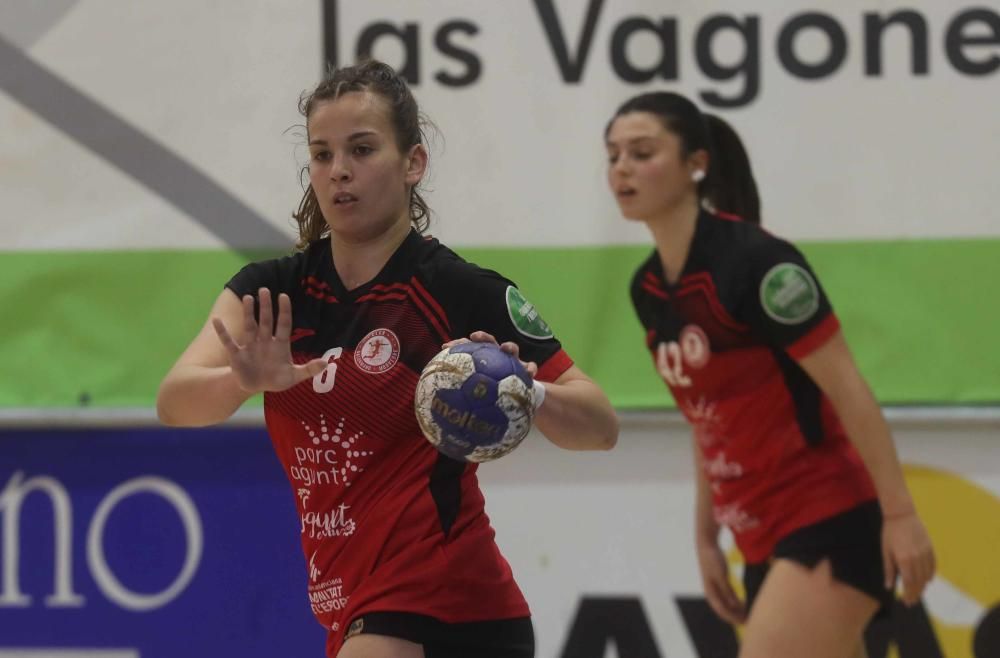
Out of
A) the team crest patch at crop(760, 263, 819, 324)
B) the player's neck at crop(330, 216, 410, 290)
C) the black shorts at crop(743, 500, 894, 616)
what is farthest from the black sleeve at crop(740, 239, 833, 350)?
the player's neck at crop(330, 216, 410, 290)

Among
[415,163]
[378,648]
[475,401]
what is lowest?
[378,648]

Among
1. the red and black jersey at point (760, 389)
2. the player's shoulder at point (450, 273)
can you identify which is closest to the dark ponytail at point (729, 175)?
the red and black jersey at point (760, 389)

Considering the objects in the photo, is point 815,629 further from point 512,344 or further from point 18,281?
point 18,281

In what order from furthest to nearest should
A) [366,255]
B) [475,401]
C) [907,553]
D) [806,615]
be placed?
1. [907,553]
2. [806,615]
3. [366,255]
4. [475,401]

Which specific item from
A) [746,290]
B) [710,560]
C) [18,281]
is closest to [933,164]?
[746,290]

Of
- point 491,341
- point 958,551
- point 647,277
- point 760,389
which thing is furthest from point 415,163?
point 958,551

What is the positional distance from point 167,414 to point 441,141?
8.02ft

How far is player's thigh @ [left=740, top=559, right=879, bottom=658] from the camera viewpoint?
404 cm

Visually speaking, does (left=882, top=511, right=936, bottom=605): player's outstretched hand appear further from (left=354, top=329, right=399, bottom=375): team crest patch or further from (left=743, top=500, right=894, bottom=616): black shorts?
(left=354, top=329, right=399, bottom=375): team crest patch

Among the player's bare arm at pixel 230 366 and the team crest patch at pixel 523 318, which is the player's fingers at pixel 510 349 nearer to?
the team crest patch at pixel 523 318

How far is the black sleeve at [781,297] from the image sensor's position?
4.25 meters

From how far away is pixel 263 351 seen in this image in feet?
8.78

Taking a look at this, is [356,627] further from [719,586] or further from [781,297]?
[719,586]

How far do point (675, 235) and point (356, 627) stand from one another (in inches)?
85.9
